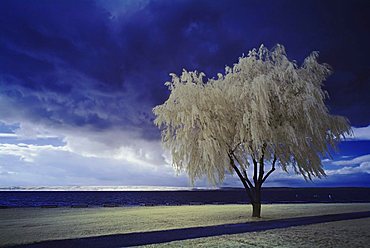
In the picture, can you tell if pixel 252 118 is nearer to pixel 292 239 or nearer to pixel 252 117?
pixel 252 117

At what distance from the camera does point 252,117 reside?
19062mm

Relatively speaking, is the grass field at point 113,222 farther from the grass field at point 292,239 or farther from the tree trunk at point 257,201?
the grass field at point 292,239

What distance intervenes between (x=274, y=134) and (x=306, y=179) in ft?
14.5

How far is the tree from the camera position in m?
19.2

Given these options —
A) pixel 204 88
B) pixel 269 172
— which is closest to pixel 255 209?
pixel 269 172

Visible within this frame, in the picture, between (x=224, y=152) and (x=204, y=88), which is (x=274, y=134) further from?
(x=204, y=88)

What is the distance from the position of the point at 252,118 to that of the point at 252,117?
69 mm

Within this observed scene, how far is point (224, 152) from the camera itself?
2050 centimetres

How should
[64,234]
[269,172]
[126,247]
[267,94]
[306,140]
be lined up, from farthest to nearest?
[269,172] → [306,140] → [267,94] → [64,234] → [126,247]

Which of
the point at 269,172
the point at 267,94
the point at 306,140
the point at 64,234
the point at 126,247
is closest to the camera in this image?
the point at 126,247

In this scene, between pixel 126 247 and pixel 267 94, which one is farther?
pixel 267 94

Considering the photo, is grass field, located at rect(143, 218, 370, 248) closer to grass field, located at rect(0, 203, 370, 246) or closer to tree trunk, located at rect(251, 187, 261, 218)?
grass field, located at rect(0, 203, 370, 246)

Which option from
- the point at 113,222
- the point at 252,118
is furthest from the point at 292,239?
the point at 113,222

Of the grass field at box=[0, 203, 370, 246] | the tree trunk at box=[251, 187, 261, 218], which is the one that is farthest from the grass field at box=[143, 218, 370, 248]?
the tree trunk at box=[251, 187, 261, 218]
